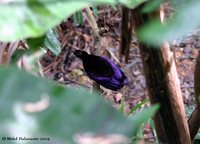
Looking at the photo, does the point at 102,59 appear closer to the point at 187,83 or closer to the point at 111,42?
the point at 187,83

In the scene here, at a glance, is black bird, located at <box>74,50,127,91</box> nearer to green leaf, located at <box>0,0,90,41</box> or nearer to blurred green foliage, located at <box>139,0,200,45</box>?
green leaf, located at <box>0,0,90,41</box>

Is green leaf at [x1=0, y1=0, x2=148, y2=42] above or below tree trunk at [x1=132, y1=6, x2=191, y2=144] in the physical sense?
above

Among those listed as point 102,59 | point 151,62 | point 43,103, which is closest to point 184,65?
point 102,59

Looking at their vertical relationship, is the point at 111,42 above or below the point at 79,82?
above

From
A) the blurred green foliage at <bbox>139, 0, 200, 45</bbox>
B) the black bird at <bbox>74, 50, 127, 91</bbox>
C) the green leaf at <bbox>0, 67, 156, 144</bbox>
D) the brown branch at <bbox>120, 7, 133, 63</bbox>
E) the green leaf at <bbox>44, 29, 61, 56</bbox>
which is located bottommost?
the green leaf at <bbox>0, 67, 156, 144</bbox>

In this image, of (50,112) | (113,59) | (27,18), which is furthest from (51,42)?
(113,59)

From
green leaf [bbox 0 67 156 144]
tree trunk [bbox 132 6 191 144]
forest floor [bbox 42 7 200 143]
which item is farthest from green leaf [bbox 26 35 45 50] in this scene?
forest floor [bbox 42 7 200 143]
